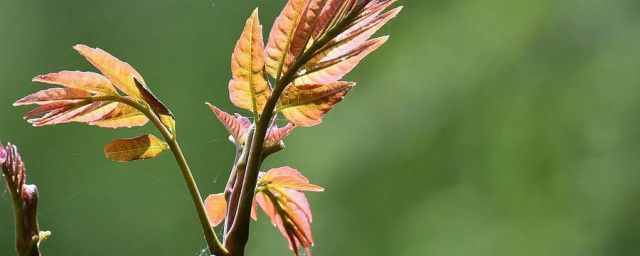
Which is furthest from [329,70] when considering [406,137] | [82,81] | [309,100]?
[406,137]

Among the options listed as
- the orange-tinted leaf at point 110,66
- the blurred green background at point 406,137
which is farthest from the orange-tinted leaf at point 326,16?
the blurred green background at point 406,137

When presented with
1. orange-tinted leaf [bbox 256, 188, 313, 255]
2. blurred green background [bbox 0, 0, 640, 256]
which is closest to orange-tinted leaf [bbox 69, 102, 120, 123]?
orange-tinted leaf [bbox 256, 188, 313, 255]

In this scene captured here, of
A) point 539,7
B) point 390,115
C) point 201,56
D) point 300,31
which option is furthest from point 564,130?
point 300,31

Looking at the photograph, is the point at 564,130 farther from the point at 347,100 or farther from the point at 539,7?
the point at 347,100

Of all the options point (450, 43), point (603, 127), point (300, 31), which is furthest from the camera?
point (450, 43)

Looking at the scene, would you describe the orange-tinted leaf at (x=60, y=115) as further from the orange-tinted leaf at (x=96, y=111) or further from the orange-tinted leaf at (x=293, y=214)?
the orange-tinted leaf at (x=293, y=214)

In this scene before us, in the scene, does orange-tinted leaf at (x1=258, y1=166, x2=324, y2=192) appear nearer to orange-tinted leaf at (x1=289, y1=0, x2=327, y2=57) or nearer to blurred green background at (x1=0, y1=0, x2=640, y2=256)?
orange-tinted leaf at (x1=289, y1=0, x2=327, y2=57)
